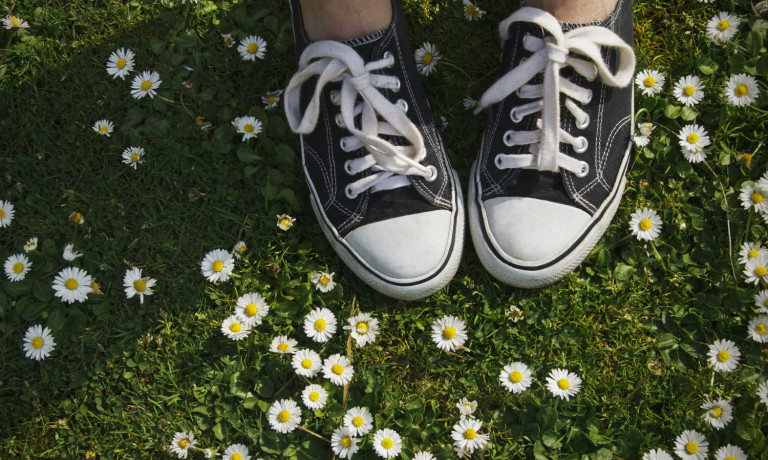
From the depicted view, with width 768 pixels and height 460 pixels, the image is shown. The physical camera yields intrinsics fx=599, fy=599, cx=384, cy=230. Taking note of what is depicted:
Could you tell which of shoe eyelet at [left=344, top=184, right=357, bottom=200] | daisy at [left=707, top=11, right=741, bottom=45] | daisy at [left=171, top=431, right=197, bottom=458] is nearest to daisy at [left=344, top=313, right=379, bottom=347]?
shoe eyelet at [left=344, top=184, right=357, bottom=200]

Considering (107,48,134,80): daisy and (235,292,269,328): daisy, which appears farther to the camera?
(107,48,134,80): daisy

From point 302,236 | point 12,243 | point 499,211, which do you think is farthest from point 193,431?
point 499,211

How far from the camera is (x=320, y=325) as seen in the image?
6.61ft

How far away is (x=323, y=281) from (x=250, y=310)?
0.89 ft

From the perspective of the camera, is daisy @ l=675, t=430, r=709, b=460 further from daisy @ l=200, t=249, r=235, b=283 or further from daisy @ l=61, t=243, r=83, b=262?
daisy @ l=61, t=243, r=83, b=262

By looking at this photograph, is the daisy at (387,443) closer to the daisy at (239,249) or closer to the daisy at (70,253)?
the daisy at (239,249)

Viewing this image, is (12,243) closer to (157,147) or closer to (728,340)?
(157,147)

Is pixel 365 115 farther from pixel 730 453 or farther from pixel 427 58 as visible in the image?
pixel 730 453

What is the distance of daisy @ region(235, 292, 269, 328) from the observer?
2053mm

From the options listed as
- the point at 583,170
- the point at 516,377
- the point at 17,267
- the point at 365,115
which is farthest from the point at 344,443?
the point at 17,267

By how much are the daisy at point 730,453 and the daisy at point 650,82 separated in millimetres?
1192

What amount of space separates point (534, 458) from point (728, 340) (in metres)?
0.74

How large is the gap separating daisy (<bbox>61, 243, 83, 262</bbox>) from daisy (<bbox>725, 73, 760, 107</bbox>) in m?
2.43

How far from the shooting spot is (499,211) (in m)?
1.89
